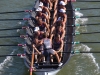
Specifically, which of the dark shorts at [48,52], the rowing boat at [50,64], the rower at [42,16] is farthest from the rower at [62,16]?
the dark shorts at [48,52]

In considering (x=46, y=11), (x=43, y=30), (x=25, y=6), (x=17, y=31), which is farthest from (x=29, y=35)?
(x=25, y=6)

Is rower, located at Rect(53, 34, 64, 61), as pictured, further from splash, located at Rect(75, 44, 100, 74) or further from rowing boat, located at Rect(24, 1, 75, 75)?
splash, located at Rect(75, 44, 100, 74)

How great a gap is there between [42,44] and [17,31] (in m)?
4.87

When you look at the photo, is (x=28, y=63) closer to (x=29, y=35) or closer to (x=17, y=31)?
(x=29, y=35)

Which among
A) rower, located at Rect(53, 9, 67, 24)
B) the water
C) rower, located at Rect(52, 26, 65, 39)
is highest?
rower, located at Rect(53, 9, 67, 24)

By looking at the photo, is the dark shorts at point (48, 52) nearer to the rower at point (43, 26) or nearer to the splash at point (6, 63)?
the rower at point (43, 26)

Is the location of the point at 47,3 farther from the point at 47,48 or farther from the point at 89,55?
the point at 47,48

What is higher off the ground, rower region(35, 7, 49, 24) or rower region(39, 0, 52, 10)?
rower region(39, 0, 52, 10)

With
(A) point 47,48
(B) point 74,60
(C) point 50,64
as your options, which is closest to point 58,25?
(A) point 47,48

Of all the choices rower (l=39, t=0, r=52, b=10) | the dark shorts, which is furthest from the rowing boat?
rower (l=39, t=0, r=52, b=10)

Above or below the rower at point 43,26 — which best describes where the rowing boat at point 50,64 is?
below

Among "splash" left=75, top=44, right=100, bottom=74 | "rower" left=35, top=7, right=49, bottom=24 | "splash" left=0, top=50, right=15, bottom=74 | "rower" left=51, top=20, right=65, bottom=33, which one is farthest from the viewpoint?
"rower" left=35, top=7, right=49, bottom=24

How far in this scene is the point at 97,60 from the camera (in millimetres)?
15266

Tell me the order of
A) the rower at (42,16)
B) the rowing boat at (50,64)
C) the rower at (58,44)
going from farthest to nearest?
the rower at (42,16)
the rower at (58,44)
the rowing boat at (50,64)
